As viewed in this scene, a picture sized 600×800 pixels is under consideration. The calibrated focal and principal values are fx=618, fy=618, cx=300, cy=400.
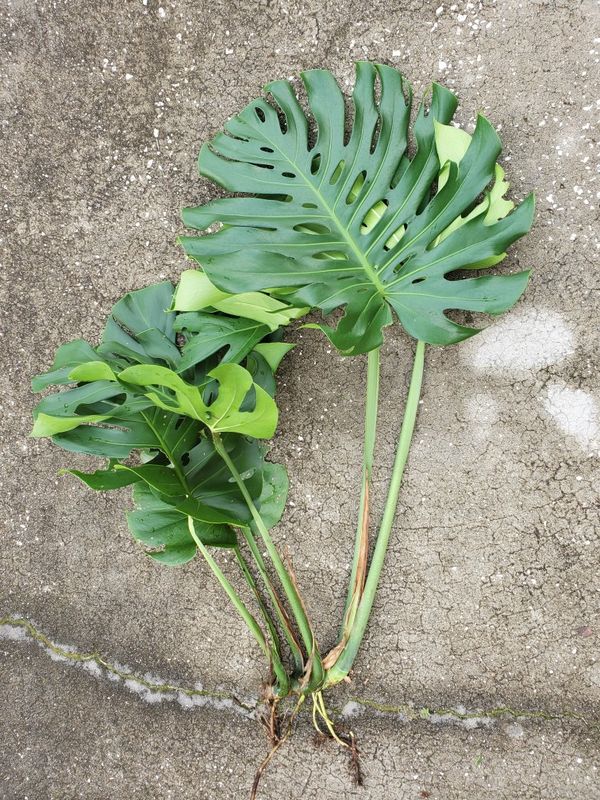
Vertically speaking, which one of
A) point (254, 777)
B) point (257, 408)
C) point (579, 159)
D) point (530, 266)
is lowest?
point (254, 777)

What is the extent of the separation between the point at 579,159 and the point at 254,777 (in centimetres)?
162

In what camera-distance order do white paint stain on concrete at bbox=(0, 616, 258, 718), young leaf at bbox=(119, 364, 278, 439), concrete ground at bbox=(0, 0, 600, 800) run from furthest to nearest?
white paint stain on concrete at bbox=(0, 616, 258, 718) < concrete ground at bbox=(0, 0, 600, 800) < young leaf at bbox=(119, 364, 278, 439)

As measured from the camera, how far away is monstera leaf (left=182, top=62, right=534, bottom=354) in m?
1.20

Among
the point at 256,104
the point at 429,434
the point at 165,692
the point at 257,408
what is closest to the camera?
the point at 257,408

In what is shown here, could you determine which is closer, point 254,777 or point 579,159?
point 579,159

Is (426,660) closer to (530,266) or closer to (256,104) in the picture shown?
(530,266)

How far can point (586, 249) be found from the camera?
1.34 m

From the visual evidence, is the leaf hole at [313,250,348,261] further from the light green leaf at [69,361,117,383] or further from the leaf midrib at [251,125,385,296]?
the light green leaf at [69,361,117,383]

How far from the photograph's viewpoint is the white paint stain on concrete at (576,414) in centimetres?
137

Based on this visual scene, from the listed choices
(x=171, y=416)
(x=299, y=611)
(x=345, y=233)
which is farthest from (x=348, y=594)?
(x=345, y=233)

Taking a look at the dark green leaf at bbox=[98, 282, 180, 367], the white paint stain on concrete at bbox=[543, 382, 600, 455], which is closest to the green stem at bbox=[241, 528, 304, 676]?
the dark green leaf at bbox=[98, 282, 180, 367]

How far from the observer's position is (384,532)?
1.37 meters

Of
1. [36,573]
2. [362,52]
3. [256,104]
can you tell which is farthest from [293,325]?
[36,573]

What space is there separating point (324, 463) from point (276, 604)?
344mm
